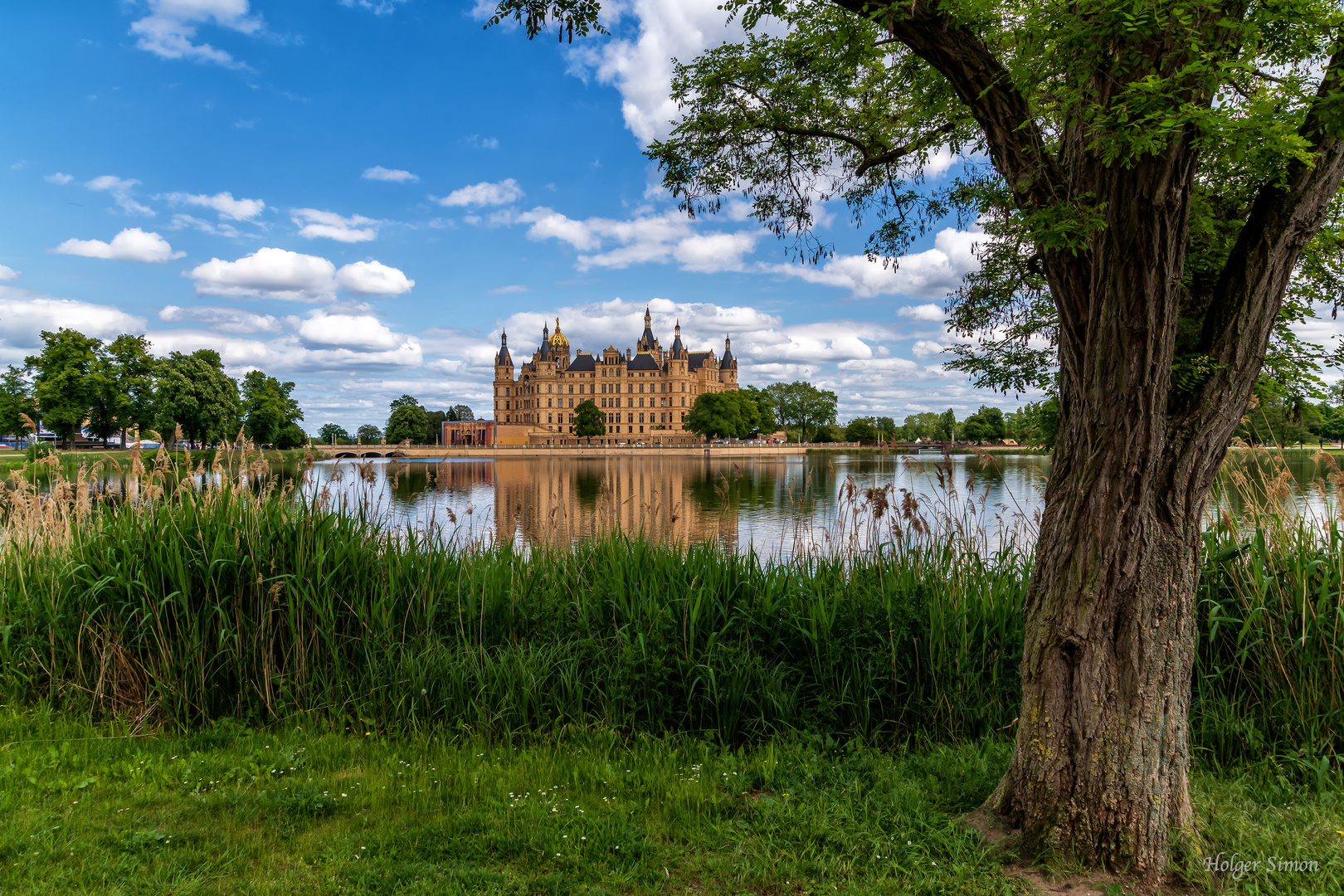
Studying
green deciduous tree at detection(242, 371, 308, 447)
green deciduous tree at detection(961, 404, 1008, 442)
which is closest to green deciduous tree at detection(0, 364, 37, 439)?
green deciduous tree at detection(242, 371, 308, 447)

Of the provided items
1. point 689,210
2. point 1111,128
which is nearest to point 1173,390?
point 1111,128

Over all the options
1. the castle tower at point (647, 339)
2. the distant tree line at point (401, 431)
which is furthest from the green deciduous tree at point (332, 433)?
the castle tower at point (647, 339)

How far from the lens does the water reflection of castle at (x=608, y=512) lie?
20.0ft

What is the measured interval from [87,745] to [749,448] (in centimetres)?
8542

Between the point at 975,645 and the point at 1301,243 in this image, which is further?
the point at 975,645

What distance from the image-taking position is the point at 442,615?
471 centimetres

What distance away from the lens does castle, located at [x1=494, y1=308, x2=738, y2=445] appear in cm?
11581

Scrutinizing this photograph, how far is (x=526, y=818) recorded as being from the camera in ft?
9.50

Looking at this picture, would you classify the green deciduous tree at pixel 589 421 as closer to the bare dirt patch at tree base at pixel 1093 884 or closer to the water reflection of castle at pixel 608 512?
the water reflection of castle at pixel 608 512

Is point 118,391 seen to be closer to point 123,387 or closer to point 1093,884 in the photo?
point 123,387

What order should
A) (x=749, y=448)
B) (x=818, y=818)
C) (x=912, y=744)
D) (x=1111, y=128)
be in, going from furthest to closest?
1. (x=749, y=448)
2. (x=912, y=744)
3. (x=818, y=818)
4. (x=1111, y=128)

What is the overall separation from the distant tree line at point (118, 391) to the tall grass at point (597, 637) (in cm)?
3973

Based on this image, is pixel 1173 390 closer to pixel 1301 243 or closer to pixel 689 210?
pixel 1301 243

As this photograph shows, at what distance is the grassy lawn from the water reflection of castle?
2.18 meters
